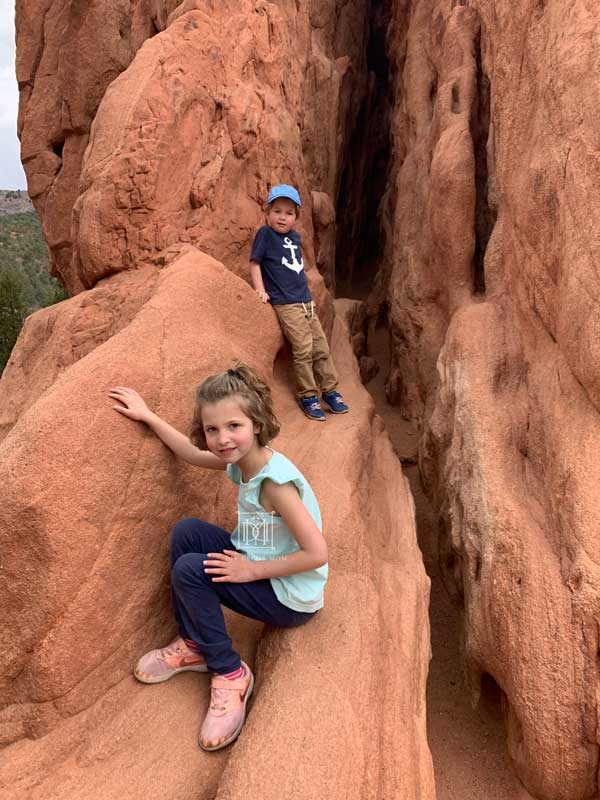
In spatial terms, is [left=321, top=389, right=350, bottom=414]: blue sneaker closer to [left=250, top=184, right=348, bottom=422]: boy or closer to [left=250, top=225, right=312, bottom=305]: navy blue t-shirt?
[left=250, top=184, right=348, bottom=422]: boy

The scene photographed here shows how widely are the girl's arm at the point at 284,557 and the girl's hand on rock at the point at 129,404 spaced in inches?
24.7

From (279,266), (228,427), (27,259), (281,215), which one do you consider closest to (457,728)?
(228,427)

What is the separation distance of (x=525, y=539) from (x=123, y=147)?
302cm

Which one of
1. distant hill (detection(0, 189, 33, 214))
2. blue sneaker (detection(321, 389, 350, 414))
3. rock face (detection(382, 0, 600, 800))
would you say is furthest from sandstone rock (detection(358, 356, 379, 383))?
distant hill (detection(0, 189, 33, 214))

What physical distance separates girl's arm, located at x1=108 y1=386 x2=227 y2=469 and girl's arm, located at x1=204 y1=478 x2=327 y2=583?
1.26 feet

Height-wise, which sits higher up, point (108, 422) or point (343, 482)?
point (108, 422)

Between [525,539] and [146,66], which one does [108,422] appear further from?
[146,66]

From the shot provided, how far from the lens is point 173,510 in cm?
235

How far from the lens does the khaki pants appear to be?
370cm

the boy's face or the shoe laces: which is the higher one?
the boy's face

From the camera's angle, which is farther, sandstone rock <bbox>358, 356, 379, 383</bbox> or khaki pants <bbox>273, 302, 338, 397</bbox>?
sandstone rock <bbox>358, 356, 379, 383</bbox>

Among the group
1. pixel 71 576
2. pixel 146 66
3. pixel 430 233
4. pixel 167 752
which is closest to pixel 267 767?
pixel 167 752

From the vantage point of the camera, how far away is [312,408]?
371 centimetres

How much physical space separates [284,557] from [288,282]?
221cm
